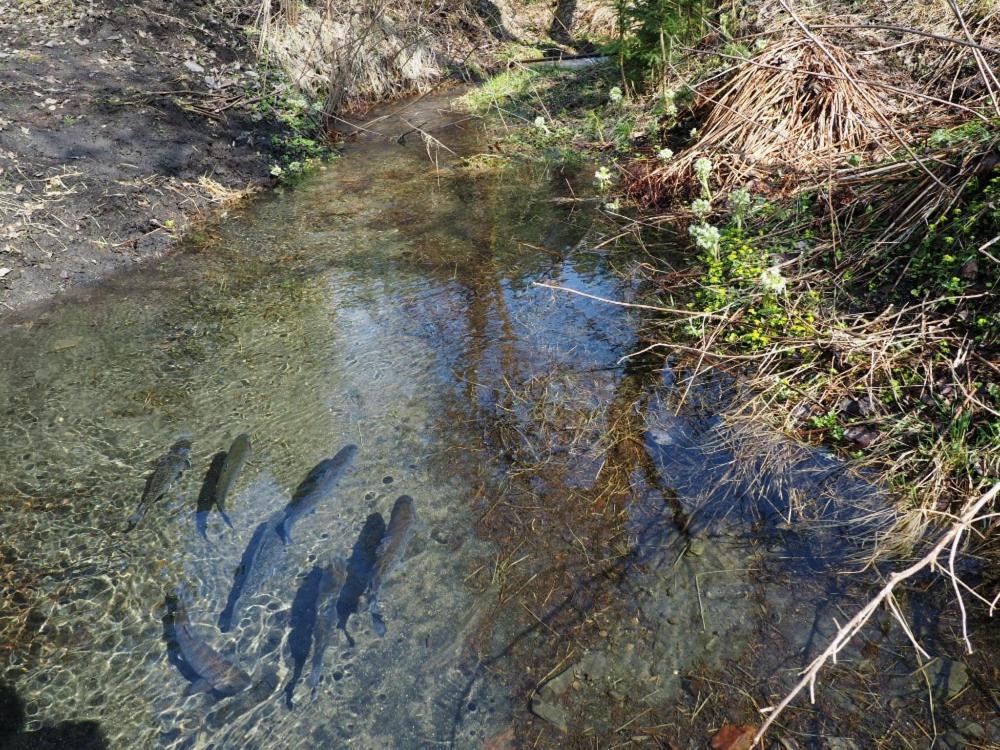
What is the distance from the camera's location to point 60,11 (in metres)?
8.55

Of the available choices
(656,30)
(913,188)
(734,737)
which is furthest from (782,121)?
(734,737)

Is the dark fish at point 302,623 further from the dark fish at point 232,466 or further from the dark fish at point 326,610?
the dark fish at point 232,466

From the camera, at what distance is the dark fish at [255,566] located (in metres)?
2.87

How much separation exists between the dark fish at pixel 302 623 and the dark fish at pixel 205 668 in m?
0.19

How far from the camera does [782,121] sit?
19.7 feet

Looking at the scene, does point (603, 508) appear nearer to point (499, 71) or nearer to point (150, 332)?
point (150, 332)

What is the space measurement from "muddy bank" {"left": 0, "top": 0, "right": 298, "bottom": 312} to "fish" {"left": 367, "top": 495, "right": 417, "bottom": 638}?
4.54 m

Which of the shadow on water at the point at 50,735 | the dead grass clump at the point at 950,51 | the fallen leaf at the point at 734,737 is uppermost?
the dead grass clump at the point at 950,51

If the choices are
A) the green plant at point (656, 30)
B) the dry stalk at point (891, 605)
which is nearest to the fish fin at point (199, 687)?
the dry stalk at point (891, 605)

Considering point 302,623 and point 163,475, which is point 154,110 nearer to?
point 163,475

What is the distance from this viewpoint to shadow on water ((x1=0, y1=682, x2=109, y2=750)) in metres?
2.41

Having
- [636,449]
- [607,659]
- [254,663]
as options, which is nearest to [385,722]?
[254,663]

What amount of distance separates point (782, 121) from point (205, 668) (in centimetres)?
642

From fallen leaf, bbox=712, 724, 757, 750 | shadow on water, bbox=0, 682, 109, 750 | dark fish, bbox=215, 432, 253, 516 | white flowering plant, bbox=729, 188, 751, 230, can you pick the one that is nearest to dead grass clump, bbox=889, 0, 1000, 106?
white flowering plant, bbox=729, 188, 751, 230
